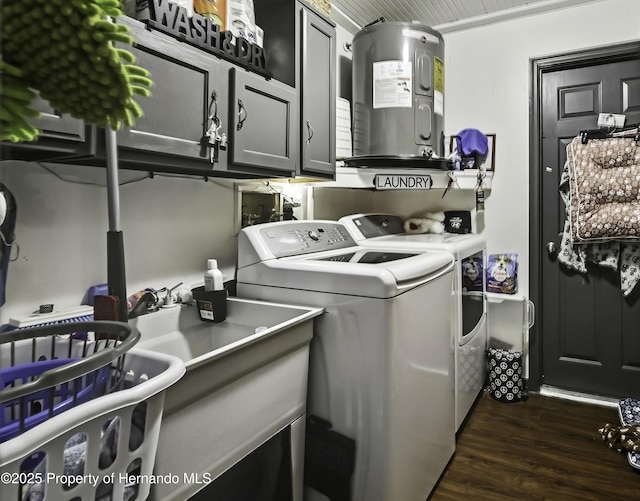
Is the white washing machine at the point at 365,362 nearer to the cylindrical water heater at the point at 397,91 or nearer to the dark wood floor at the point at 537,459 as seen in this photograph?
the dark wood floor at the point at 537,459

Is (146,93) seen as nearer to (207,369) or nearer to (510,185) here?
(207,369)

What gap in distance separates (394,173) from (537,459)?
168cm

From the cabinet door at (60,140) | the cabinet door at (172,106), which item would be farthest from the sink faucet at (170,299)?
the cabinet door at (60,140)

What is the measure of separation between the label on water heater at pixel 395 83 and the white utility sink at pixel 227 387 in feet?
5.00

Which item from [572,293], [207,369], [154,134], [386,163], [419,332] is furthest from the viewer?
[572,293]

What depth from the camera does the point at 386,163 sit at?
2.56 metres

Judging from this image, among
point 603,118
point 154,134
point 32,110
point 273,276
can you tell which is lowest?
point 273,276

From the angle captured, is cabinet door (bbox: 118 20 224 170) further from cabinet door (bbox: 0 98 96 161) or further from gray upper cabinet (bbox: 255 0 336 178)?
gray upper cabinet (bbox: 255 0 336 178)

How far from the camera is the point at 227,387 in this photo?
118 centimetres

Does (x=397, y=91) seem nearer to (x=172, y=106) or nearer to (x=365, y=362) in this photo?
(x=172, y=106)

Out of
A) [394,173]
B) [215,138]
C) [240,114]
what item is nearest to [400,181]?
[394,173]

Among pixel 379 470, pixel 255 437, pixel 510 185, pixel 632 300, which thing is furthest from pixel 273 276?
pixel 632 300

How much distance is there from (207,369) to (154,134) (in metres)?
0.69

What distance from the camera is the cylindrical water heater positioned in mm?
2490
